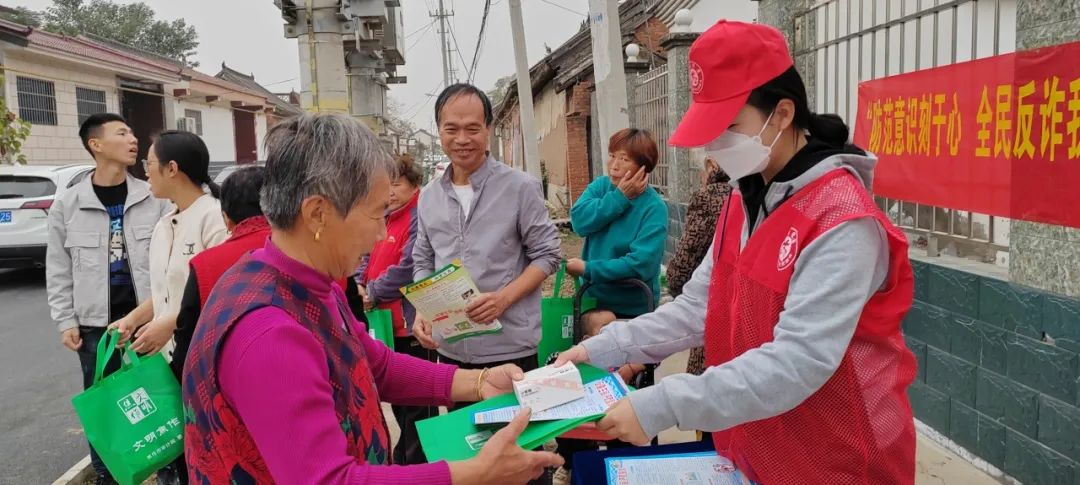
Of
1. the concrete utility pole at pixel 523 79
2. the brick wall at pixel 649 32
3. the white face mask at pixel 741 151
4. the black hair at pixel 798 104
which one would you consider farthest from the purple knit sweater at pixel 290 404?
the brick wall at pixel 649 32

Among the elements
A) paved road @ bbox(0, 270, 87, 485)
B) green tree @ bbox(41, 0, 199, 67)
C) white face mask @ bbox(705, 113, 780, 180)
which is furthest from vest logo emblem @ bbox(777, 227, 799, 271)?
green tree @ bbox(41, 0, 199, 67)

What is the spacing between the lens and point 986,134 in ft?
10.7

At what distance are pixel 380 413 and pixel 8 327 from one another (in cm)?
756

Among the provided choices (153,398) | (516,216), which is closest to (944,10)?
(516,216)

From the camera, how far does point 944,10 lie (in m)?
3.70

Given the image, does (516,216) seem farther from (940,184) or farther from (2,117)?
(2,117)

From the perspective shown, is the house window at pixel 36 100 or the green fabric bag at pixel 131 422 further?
the house window at pixel 36 100

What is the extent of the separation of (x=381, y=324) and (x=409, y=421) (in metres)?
0.47

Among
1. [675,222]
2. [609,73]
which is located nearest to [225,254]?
[609,73]

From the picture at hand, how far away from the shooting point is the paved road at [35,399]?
418 centimetres

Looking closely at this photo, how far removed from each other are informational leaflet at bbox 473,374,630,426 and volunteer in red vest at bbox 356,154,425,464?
1.87 m

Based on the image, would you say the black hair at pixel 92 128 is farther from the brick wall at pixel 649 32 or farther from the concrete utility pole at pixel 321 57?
the brick wall at pixel 649 32

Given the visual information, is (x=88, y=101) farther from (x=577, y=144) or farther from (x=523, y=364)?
(x=523, y=364)

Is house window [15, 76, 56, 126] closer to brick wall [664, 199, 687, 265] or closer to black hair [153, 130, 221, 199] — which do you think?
brick wall [664, 199, 687, 265]
